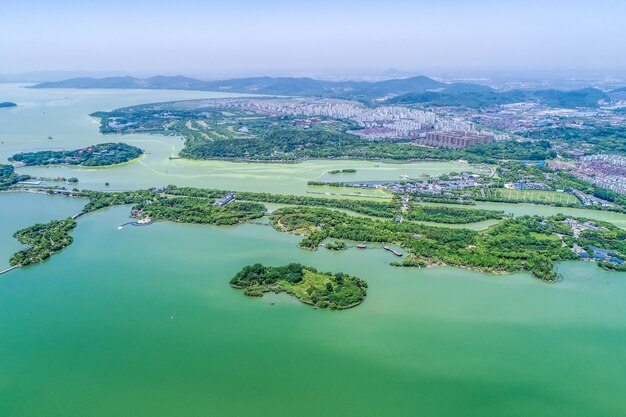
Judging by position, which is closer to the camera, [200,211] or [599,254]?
[599,254]

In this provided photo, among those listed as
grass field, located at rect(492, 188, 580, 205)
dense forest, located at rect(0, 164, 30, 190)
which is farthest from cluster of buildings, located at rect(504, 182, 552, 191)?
dense forest, located at rect(0, 164, 30, 190)

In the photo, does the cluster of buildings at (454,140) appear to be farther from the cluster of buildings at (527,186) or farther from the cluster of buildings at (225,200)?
the cluster of buildings at (225,200)


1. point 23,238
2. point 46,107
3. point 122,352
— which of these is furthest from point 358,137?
point 46,107

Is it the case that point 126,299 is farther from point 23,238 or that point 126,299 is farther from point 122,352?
point 23,238

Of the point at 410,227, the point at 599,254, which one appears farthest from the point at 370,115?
the point at 599,254

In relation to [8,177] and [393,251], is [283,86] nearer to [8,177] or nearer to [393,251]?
[8,177]

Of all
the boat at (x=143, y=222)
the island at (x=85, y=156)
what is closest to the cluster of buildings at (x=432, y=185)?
the boat at (x=143, y=222)
